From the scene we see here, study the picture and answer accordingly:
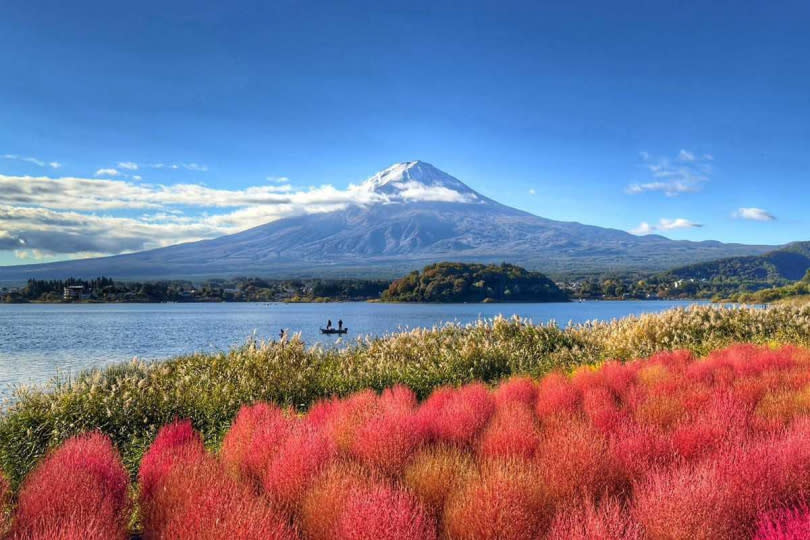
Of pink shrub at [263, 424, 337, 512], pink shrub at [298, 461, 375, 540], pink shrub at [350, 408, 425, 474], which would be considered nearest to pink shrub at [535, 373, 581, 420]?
pink shrub at [350, 408, 425, 474]

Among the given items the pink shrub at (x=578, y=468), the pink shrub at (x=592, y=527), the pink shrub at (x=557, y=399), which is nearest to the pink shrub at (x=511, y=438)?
the pink shrub at (x=578, y=468)

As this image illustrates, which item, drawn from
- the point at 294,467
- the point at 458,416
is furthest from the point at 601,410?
the point at 294,467

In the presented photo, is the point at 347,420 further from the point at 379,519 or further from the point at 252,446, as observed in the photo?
the point at 379,519

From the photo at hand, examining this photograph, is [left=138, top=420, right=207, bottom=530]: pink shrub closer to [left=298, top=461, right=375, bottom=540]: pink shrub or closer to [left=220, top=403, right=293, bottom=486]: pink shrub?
[left=220, top=403, right=293, bottom=486]: pink shrub

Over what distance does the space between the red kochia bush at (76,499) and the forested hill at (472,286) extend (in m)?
118

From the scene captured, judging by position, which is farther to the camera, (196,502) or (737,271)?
(737,271)

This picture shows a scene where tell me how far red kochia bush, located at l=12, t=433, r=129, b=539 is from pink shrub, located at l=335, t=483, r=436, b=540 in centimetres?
160

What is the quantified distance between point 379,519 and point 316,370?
9809 mm

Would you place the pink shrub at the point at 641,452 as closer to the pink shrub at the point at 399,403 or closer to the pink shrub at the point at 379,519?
the pink shrub at the point at 379,519

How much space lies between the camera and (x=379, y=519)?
379 centimetres

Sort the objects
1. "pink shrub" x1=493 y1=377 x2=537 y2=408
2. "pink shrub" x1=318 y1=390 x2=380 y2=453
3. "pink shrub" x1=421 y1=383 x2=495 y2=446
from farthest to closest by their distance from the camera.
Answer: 1. "pink shrub" x1=493 y1=377 x2=537 y2=408
2. "pink shrub" x1=421 y1=383 x2=495 y2=446
3. "pink shrub" x1=318 y1=390 x2=380 y2=453

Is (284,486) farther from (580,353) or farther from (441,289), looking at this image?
(441,289)

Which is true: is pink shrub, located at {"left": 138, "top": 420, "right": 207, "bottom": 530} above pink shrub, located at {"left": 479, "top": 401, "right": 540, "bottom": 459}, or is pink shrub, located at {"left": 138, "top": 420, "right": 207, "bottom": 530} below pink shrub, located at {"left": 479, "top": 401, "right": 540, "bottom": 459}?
below

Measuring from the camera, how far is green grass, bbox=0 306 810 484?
9672 millimetres
